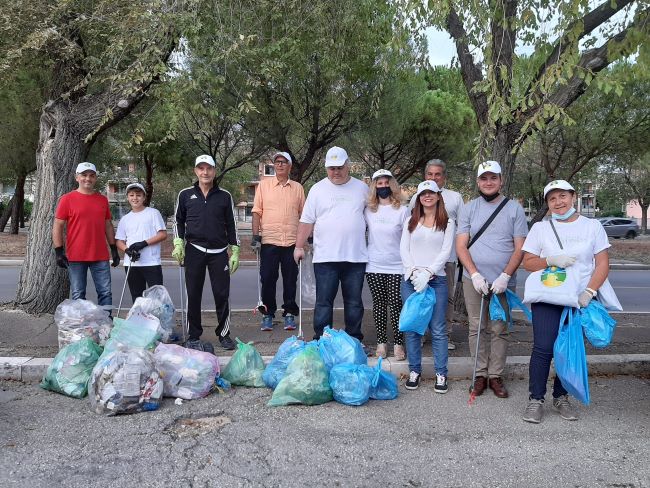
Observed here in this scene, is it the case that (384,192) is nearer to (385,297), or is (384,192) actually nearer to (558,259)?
(385,297)

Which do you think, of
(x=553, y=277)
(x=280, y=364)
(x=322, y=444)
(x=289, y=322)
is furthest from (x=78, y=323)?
(x=553, y=277)

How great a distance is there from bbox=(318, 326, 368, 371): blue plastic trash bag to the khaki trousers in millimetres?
958

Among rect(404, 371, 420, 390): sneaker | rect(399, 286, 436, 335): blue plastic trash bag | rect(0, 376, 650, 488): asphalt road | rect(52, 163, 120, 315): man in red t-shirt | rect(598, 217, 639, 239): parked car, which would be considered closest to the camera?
rect(0, 376, 650, 488): asphalt road

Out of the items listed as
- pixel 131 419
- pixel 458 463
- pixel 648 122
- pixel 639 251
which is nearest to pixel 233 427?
pixel 131 419

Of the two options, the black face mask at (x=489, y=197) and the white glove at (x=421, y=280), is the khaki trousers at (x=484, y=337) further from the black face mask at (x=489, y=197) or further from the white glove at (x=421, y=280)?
the black face mask at (x=489, y=197)

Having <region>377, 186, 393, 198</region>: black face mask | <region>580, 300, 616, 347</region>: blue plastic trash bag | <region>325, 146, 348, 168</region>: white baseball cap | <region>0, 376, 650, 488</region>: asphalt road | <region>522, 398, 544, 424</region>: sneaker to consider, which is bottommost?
<region>0, 376, 650, 488</region>: asphalt road

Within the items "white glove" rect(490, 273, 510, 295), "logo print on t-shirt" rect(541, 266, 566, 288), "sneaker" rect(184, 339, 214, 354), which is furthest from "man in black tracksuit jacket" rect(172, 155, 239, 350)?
"logo print on t-shirt" rect(541, 266, 566, 288)

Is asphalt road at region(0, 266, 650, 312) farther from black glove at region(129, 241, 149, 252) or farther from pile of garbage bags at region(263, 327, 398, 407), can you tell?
pile of garbage bags at region(263, 327, 398, 407)

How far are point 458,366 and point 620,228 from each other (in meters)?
35.8

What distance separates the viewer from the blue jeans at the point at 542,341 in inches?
153

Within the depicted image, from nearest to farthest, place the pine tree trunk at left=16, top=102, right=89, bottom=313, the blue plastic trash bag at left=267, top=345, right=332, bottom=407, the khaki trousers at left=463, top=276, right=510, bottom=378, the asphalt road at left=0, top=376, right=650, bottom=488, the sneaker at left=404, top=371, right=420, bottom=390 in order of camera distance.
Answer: the asphalt road at left=0, top=376, right=650, bottom=488, the blue plastic trash bag at left=267, top=345, right=332, bottom=407, the khaki trousers at left=463, top=276, right=510, bottom=378, the sneaker at left=404, top=371, right=420, bottom=390, the pine tree trunk at left=16, top=102, right=89, bottom=313

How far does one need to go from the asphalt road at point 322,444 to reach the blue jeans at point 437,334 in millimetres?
276

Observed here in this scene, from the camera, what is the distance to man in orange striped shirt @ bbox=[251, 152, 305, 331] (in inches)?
235

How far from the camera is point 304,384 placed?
13.5ft
